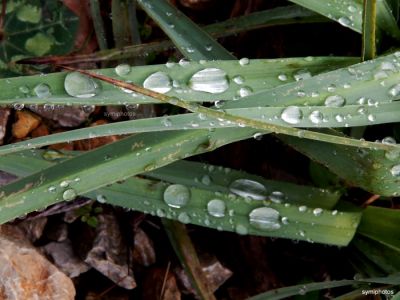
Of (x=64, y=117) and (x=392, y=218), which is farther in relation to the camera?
(x=64, y=117)

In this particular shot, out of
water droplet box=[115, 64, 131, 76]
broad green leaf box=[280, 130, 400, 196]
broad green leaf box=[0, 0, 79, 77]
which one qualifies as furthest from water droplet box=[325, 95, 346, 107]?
broad green leaf box=[0, 0, 79, 77]

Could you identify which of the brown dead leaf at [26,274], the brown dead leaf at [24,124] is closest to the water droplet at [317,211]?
the brown dead leaf at [26,274]

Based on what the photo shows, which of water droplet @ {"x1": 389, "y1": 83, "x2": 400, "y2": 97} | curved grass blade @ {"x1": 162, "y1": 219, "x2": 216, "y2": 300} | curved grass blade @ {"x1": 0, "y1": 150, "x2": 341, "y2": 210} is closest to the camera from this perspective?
water droplet @ {"x1": 389, "y1": 83, "x2": 400, "y2": 97}

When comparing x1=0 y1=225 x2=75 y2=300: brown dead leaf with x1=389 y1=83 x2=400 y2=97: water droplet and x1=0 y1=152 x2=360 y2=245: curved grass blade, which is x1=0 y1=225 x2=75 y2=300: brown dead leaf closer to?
x1=0 y1=152 x2=360 y2=245: curved grass blade

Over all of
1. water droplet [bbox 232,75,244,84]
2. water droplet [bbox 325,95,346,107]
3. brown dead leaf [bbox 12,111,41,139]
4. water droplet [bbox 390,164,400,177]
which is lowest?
water droplet [bbox 390,164,400,177]

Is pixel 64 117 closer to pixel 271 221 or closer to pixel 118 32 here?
pixel 118 32

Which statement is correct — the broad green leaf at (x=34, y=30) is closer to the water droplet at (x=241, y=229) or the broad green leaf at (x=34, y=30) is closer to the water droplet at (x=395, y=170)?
the water droplet at (x=241, y=229)

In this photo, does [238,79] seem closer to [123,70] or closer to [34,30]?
[123,70]

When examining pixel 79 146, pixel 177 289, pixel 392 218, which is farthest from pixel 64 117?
pixel 392 218
